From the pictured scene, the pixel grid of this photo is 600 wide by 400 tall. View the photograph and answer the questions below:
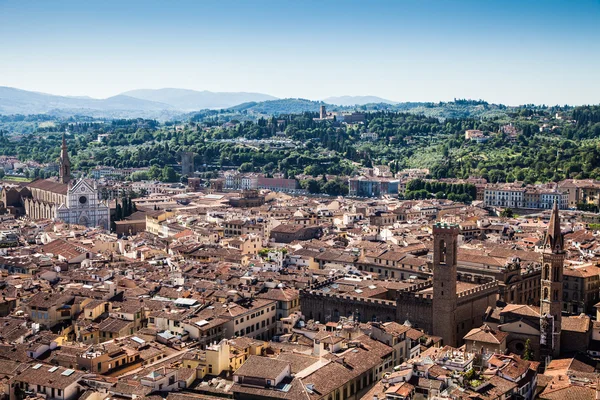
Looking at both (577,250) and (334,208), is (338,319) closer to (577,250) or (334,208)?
(577,250)

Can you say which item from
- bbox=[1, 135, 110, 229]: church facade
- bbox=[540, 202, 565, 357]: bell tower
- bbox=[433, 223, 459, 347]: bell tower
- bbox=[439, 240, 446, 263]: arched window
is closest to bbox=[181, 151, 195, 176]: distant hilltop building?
bbox=[1, 135, 110, 229]: church facade

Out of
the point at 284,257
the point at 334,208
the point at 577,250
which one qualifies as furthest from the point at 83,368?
the point at 334,208

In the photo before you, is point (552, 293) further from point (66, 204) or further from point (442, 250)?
point (66, 204)

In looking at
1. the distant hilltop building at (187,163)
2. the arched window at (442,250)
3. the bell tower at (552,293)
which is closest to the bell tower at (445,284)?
the arched window at (442,250)

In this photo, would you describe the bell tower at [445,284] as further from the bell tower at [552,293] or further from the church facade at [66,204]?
the church facade at [66,204]

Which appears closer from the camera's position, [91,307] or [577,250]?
[91,307]

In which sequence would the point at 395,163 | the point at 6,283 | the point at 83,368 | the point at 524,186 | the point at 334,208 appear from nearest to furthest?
the point at 83,368 → the point at 6,283 → the point at 334,208 → the point at 524,186 → the point at 395,163
